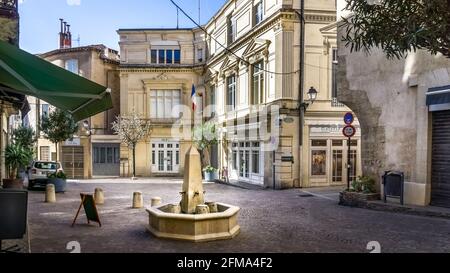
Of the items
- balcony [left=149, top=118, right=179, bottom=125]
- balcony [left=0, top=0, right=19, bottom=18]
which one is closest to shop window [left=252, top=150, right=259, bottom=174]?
balcony [left=149, top=118, right=179, bottom=125]

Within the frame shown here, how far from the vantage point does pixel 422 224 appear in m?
8.62

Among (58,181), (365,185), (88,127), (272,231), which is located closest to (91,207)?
(272,231)

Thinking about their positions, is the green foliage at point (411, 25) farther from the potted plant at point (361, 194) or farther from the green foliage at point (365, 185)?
the green foliage at point (365, 185)

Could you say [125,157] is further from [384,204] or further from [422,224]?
[422,224]

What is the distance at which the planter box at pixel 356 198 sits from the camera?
11.4 m

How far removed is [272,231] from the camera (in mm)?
7848

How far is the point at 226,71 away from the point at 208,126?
3544 mm

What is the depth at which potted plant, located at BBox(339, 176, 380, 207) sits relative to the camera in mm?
11469

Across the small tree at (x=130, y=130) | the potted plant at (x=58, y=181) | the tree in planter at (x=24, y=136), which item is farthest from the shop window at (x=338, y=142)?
the tree in planter at (x=24, y=136)

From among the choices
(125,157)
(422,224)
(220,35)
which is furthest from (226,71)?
(422,224)

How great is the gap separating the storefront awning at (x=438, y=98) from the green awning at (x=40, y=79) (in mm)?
8502

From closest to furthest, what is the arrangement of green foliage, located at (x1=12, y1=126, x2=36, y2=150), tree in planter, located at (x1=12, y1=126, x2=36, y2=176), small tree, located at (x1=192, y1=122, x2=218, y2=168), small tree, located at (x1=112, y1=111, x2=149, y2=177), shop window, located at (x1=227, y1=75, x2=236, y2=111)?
shop window, located at (x1=227, y1=75, x2=236, y2=111), small tree, located at (x1=192, y1=122, x2=218, y2=168), tree in planter, located at (x1=12, y1=126, x2=36, y2=176), green foliage, located at (x1=12, y1=126, x2=36, y2=150), small tree, located at (x1=112, y1=111, x2=149, y2=177)

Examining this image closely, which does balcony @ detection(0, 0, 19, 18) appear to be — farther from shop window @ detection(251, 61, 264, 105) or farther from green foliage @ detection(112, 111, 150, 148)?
green foliage @ detection(112, 111, 150, 148)

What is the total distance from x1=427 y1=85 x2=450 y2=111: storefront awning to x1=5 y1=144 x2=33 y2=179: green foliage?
16.2 meters
